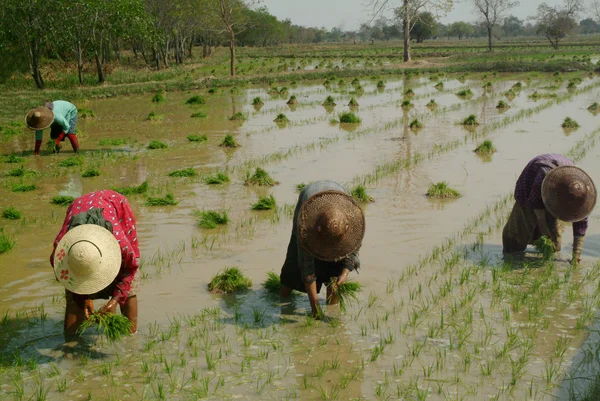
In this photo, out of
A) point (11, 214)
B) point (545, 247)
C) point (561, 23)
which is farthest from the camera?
point (561, 23)

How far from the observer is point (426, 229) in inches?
305

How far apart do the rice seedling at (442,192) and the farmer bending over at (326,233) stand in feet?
13.9

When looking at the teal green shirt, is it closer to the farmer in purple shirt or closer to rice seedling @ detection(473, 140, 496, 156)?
rice seedling @ detection(473, 140, 496, 156)

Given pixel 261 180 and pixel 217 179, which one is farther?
pixel 217 179

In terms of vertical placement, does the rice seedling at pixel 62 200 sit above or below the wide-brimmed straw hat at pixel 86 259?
below

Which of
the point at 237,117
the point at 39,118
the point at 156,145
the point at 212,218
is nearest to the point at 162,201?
the point at 212,218

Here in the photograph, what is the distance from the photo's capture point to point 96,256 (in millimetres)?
3924

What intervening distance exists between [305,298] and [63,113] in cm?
723

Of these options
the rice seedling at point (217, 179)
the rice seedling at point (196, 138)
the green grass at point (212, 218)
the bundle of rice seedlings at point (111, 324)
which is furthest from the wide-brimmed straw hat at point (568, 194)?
the rice seedling at point (196, 138)

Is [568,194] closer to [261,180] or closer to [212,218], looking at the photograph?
[212,218]

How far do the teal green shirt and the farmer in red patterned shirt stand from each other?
7253 millimetres

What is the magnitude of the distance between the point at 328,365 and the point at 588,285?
265 centimetres

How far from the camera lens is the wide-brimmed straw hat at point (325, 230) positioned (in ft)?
15.2

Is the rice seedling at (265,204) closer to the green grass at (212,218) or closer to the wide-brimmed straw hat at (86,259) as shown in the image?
the green grass at (212,218)
